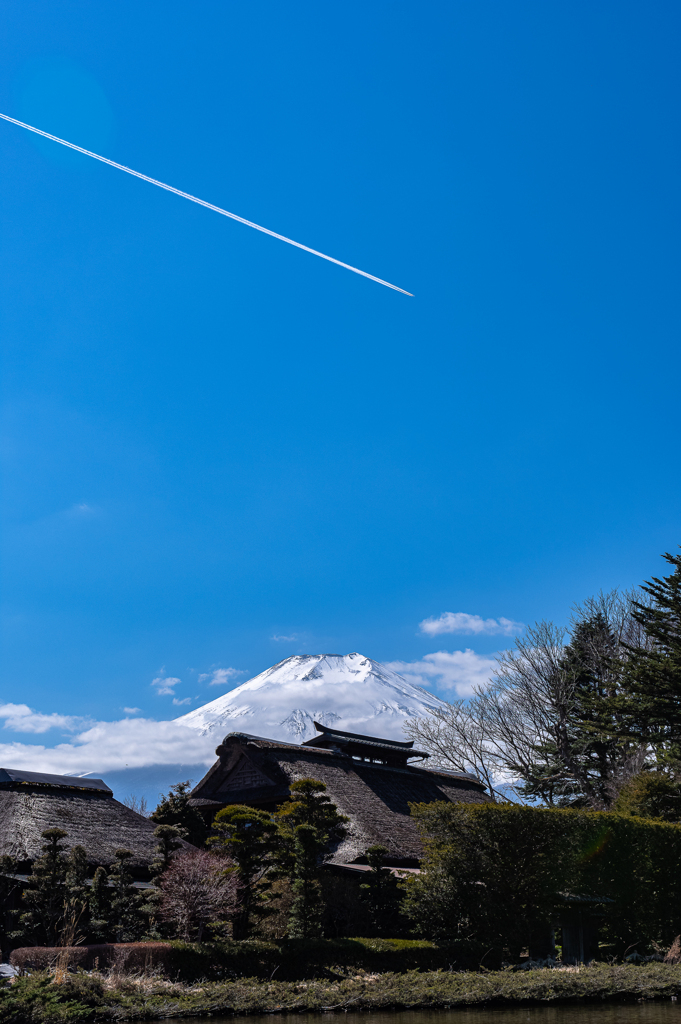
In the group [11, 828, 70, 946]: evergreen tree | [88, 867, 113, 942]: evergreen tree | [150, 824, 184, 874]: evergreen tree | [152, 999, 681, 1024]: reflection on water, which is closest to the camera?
[152, 999, 681, 1024]: reflection on water

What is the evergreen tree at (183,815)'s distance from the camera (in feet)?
99.7

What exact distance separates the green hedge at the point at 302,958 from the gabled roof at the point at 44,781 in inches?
481

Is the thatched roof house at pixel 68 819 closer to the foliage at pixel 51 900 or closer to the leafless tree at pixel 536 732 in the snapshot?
the foliage at pixel 51 900

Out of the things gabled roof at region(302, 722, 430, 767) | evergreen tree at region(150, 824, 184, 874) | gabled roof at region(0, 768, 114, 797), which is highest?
gabled roof at region(302, 722, 430, 767)

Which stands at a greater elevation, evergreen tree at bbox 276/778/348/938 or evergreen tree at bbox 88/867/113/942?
evergreen tree at bbox 276/778/348/938

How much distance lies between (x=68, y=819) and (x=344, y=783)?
10441 mm

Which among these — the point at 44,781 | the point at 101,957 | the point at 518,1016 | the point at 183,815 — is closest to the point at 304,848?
the point at 101,957

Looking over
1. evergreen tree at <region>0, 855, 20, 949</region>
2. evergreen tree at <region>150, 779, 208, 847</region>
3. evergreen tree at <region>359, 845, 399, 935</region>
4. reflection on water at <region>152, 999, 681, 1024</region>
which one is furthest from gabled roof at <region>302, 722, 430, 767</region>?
reflection on water at <region>152, 999, 681, 1024</region>

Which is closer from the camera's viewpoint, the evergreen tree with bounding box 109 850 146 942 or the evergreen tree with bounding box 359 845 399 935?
the evergreen tree with bounding box 109 850 146 942

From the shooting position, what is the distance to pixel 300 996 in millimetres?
15742

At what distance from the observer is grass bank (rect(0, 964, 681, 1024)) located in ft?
45.5

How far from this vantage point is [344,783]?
3033 cm

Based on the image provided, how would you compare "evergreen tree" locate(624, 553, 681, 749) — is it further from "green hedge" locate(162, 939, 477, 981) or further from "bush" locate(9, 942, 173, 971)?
"bush" locate(9, 942, 173, 971)

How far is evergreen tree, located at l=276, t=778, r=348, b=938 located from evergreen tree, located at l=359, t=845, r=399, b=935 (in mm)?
1770
